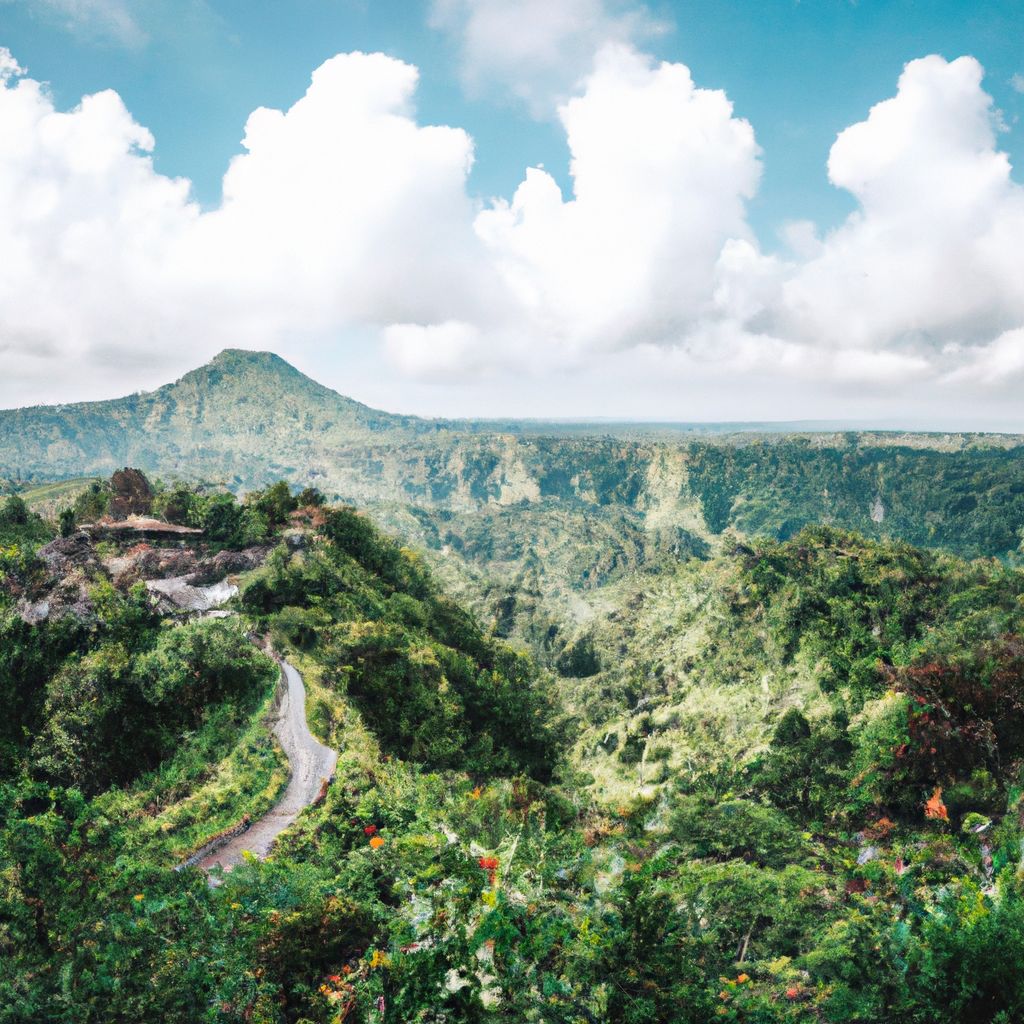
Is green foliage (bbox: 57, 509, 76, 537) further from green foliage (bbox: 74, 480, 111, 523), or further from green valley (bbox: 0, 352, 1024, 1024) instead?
green foliage (bbox: 74, 480, 111, 523)

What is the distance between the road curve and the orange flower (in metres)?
22.0

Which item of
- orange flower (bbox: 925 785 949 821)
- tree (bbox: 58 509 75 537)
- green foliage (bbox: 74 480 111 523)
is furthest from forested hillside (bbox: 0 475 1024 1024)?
tree (bbox: 58 509 75 537)

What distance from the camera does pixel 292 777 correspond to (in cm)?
1688

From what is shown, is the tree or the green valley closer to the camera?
the green valley

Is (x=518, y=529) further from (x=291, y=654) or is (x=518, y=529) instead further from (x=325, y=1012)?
(x=325, y=1012)

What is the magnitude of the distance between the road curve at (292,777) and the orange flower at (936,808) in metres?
22.0

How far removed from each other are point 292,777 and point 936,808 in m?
23.2

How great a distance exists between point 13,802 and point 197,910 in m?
6.26

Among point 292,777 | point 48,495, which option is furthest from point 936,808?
point 48,495

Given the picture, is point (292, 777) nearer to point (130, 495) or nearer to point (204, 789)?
point (204, 789)

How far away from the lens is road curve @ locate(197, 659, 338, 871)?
44.6 ft

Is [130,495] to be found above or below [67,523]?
above

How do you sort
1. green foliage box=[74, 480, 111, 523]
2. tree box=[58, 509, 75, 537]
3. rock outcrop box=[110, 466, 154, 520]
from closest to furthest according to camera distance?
tree box=[58, 509, 75, 537] < green foliage box=[74, 480, 111, 523] < rock outcrop box=[110, 466, 154, 520]

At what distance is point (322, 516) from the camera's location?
42000 millimetres
